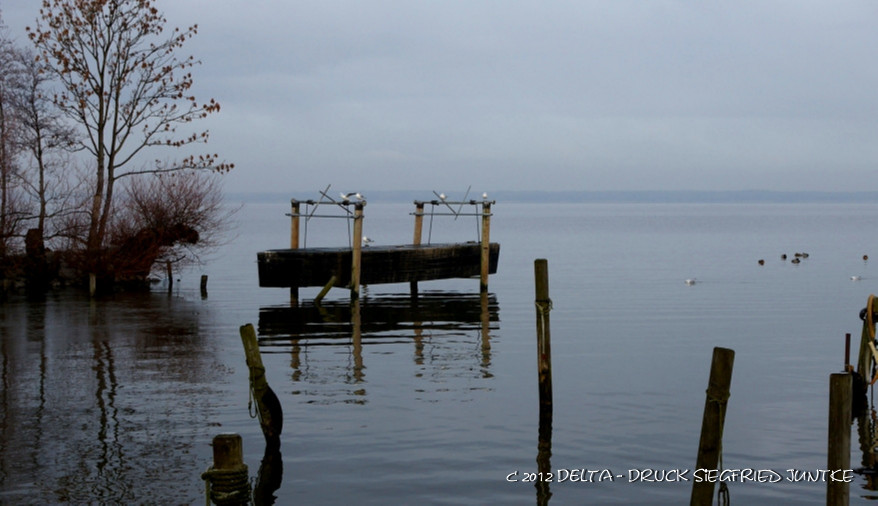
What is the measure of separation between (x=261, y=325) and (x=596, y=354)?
9.88 meters

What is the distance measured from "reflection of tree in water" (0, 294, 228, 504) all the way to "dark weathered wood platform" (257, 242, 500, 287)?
3774 mm

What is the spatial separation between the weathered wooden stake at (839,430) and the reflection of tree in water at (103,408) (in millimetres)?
6588

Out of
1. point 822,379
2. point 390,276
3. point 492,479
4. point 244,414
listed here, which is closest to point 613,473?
point 492,479

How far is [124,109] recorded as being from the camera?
39.2 metres

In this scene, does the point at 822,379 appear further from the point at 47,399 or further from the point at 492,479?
the point at 47,399

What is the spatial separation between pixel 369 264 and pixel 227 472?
23516mm

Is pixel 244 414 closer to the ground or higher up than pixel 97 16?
closer to the ground

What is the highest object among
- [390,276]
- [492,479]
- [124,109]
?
[124,109]

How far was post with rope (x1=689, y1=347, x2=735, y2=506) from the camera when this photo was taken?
32.5ft

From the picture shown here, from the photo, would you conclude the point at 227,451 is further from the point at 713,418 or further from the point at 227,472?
the point at 713,418

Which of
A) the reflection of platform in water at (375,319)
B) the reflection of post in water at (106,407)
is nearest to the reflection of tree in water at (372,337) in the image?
the reflection of platform in water at (375,319)

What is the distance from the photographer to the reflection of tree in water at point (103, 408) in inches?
471

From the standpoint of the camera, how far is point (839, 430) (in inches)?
333

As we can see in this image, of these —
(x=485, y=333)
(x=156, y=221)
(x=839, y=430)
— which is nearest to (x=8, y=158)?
(x=156, y=221)
